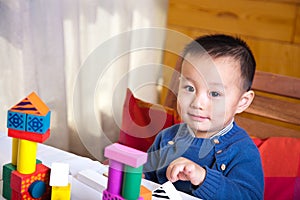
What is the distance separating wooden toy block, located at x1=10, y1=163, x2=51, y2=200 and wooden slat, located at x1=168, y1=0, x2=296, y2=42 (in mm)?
1212

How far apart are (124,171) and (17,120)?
148 millimetres

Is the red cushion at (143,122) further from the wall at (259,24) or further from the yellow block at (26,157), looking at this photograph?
the wall at (259,24)

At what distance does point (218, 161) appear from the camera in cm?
79

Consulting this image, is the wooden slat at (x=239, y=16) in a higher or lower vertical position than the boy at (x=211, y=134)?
higher

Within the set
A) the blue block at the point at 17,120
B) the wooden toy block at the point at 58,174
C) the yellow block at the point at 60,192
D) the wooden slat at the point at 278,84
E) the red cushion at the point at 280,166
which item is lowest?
the red cushion at the point at 280,166

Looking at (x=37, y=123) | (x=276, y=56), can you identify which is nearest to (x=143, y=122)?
(x=37, y=123)

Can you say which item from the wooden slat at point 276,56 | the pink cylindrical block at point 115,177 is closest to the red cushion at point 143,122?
the pink cylindrical block at point 115,177

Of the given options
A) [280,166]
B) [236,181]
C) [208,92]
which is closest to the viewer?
[208,92]

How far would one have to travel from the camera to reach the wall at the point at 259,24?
5.22 feet

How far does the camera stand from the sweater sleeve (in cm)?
72

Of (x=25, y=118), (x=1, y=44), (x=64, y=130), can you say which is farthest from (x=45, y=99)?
(x=25, y=118)

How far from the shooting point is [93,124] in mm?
660

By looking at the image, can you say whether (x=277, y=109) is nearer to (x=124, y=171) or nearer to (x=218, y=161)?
(x=218, y=161)

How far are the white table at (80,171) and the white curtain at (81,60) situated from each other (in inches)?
1.4
